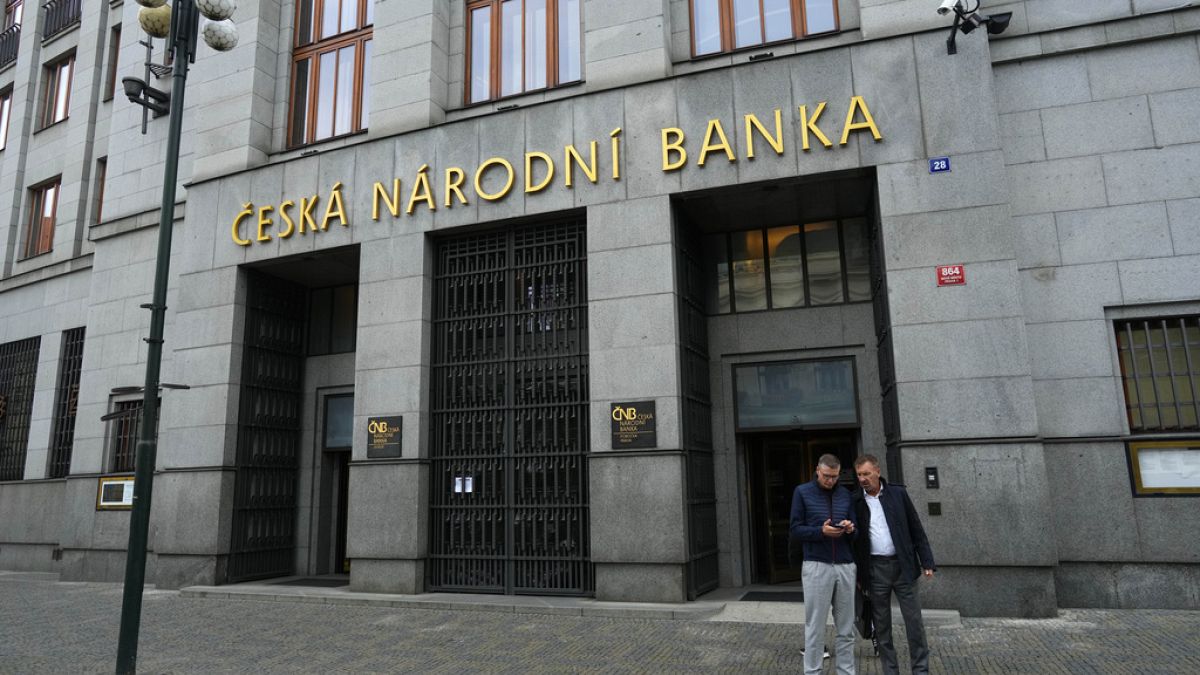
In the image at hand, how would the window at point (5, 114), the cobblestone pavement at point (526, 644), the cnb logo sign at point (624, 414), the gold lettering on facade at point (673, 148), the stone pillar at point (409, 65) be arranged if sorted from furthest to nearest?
the window at point (5, 114)
the stone pillar at point (409, 65)
the gold lettering on facade at point (673, 148)
the cnb logo sign at point (624, 414)
the cobblestone pavement at point (526, 644)

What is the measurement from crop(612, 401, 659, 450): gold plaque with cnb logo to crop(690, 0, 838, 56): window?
632 cm

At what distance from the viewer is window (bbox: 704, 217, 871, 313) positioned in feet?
45.3

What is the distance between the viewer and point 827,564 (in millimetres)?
7109

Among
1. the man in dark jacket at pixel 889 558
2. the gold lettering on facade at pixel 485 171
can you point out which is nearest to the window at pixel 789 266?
the gold lettering on facade at pixel 485 171

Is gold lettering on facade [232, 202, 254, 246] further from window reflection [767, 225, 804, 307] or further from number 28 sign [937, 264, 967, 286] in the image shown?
number 28 sign [937, 264, 967, 286]

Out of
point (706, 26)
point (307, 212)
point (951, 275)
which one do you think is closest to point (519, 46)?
point (706, 26)

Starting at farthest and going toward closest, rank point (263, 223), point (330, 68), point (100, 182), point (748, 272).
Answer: point (100, 182), point (330, 68), point (263, 223), point (748, 272)

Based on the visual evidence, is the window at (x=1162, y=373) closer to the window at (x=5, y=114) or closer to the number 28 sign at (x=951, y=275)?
the number 28 sign at (x=951, y=275)

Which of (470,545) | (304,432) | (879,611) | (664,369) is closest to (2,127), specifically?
(304,432)

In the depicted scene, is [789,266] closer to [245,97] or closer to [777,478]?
[777,478]

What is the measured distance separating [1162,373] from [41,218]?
2764 cm

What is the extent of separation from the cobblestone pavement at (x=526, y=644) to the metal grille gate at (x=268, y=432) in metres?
3.45

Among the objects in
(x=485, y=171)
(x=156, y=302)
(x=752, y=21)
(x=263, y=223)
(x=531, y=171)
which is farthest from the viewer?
(x=263, y=223)

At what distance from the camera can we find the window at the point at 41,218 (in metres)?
22.8
